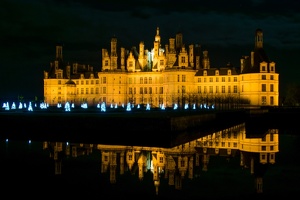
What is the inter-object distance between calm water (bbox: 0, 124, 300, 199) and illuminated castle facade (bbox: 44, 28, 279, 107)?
32568 mm

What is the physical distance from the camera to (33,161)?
15.7m

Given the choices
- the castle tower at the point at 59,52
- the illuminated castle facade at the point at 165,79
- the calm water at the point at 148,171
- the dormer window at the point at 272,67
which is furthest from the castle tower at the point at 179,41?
the calm water at the point at 148,171

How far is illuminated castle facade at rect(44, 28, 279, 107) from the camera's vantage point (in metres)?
52.3

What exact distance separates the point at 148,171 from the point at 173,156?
3176 mm

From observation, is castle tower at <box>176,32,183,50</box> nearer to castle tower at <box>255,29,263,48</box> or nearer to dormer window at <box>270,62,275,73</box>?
castle tower at <box>255,29,263,48</box>

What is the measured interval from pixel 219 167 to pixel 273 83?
40124 millimetres

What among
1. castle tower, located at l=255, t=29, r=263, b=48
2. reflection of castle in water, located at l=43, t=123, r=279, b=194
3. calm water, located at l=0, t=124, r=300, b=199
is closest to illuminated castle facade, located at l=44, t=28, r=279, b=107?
castle tower, located at l=255, t=29, r=263, b=48

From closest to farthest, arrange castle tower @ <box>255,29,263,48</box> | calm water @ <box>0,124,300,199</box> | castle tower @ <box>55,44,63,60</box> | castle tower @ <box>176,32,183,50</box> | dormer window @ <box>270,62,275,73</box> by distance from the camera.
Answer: calm water @ <box>0,124,300,199</box> < dormer window @ <box>270,62,275,73</box> < castle tower @ <box>255,29,263,48</box> < castle tower @ <box>176,32,183,50</box> < castle tower @ <box>55,44,63,60</box>

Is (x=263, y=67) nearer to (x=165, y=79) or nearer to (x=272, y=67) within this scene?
(x=272, y=67)

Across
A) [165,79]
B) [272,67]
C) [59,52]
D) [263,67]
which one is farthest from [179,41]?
[59,52]

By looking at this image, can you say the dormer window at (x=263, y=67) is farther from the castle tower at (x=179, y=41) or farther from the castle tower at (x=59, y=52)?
the castle tower at (x=59, y=52)

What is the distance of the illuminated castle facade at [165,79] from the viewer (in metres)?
52.3

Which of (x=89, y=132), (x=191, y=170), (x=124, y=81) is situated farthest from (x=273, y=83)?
(x=191, y=170)

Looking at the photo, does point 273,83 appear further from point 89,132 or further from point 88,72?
point 89,132
